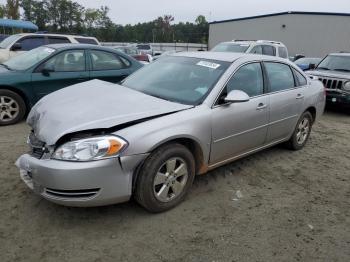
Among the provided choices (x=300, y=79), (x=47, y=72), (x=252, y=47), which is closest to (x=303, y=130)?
(x=300, y=79)

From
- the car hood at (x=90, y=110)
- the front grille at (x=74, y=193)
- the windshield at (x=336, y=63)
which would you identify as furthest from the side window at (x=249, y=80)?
the windshield at (x=336, y=63)

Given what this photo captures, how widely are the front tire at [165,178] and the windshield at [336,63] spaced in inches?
301

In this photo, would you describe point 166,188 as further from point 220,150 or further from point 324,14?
point 324,14

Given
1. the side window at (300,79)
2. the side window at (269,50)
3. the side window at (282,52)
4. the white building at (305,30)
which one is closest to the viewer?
the side window at (300,79)

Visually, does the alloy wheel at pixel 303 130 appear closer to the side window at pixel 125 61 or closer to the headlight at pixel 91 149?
the headlight at pixel 91 149

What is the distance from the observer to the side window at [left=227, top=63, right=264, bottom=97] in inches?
158

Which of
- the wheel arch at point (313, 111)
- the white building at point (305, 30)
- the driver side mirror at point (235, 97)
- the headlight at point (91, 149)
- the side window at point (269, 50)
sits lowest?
the wheel arch at point (313, 111)

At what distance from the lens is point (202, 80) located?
3941 mm

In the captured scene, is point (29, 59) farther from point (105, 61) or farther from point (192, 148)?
point (192, 148)

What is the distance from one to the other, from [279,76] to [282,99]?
0.36m

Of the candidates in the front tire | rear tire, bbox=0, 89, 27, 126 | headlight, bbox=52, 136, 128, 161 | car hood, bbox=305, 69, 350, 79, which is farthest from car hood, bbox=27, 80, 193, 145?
car hood, bbox=305, 69, 350, 79

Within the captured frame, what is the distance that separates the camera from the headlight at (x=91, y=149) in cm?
289

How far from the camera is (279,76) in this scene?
4812mm

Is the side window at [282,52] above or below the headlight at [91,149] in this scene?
above
